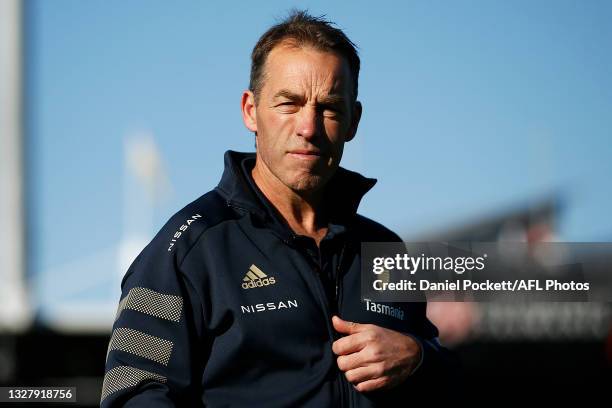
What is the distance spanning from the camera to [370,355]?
2.67m

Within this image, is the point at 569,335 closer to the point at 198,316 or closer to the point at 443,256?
the point at 443,256

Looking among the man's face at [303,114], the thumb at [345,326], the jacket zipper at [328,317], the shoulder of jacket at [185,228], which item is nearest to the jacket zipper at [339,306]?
the jacket zipper at [328,317]

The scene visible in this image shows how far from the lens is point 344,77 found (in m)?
2.96

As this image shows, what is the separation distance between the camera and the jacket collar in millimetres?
2895

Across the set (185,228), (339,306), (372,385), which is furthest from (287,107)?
(372,385)

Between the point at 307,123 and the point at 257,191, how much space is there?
0.83 ft

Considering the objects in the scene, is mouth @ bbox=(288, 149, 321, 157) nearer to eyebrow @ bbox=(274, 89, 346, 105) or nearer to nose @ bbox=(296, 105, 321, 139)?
nose @ bbox=(296, 105, 321, 139)

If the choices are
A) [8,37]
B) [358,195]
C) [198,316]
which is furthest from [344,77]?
[8,37]

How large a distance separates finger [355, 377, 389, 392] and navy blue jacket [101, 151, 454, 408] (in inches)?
1.3

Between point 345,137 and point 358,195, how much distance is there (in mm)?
231

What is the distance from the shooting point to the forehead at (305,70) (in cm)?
289

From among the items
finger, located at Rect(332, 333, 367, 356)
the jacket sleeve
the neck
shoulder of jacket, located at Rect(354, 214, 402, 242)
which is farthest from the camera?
shoulder of jacket, located at Rect(354, 214, 402, 242)

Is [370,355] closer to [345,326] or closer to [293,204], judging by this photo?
[345,326]

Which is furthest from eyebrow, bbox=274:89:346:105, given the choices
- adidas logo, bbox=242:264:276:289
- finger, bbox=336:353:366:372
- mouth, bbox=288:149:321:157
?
finger, bbox=336:353:366:372
